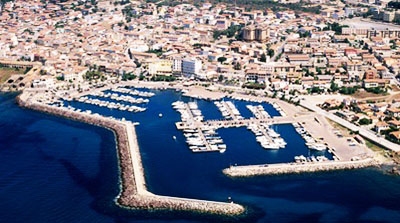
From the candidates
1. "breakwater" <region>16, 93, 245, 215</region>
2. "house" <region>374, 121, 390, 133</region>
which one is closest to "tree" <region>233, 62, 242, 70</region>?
"breakwater" <region>16, 93, 245, 215</region>

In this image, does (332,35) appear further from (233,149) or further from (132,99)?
(233,149)

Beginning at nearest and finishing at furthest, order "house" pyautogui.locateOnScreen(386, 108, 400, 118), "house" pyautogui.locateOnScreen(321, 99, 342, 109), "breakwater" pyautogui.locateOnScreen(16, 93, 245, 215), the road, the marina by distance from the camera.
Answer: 1. "breakwater" pyautogui.locateOnScreen(16, 93, 245, 215)
2. the marina
3. "house" pyautogui.locateOnScreen(386, 108, 400, 118)
4. "house" pyautogui.locateOnScreen(321, 99, 342, 109)
5. the road

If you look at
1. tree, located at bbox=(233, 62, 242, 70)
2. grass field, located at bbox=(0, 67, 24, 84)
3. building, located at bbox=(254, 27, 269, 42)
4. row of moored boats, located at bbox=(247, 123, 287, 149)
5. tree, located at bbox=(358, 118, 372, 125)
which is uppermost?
building, located at bbox=(254, 27, 269, 42)

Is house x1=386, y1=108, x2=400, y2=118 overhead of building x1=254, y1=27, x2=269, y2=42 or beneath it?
beneath

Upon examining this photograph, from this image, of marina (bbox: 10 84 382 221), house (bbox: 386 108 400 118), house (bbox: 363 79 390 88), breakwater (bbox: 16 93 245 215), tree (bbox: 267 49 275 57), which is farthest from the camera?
tree (bbox: 267 49 275 57)

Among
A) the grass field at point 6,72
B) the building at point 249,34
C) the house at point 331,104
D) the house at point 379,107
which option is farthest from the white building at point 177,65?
the house at point 379,107

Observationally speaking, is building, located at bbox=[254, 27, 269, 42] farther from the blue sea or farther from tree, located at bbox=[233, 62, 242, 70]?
the blue sea

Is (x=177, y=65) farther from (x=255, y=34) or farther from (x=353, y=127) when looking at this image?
(x=353, y=127)

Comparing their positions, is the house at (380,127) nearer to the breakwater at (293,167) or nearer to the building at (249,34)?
the breakwater at (293,167)
